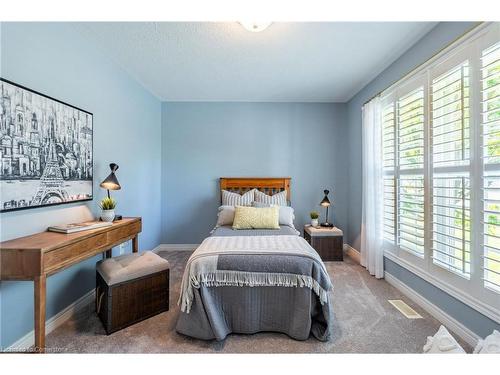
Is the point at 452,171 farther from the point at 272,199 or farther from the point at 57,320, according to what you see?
the point at 57,320

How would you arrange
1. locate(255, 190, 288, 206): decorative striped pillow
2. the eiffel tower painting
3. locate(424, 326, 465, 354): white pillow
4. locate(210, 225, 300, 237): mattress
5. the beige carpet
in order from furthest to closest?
locate(255, 190, 288, 206): decorative striped pillow < locate(210, 225, 300, 237): mattress < the eiffel tower painting < the beige carpet < locate(424, 326, 465, 354): white pillow

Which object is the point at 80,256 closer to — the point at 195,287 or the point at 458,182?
the point at 195,287

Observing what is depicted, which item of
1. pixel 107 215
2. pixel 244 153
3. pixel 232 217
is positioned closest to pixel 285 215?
pixel 232 217

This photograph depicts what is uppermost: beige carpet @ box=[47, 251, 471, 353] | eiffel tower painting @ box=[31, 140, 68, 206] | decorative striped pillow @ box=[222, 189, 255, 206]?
eiffel tower painting @ box=[31, 140, 68, 206]

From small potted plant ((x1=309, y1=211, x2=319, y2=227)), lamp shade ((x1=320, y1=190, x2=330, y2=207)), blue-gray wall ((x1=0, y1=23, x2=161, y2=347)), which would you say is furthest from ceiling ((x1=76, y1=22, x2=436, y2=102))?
small potted plant ((x1=309, y1=211, x2=319, y2=227))

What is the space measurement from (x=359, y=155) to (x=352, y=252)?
1630 mm

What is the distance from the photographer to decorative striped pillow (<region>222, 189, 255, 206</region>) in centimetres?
355

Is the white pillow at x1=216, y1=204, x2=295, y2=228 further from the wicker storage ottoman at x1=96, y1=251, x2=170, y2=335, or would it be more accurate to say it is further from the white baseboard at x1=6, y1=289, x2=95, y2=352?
the white baseboard at x1=6, y1=289, x2=95, y2=352

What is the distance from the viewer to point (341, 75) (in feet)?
9.81

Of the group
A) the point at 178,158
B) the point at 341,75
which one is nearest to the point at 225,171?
the point at 178,158

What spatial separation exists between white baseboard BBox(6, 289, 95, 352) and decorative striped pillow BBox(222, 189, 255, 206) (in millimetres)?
2038

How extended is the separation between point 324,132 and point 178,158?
2.73m

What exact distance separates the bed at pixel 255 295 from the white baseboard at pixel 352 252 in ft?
6.64
